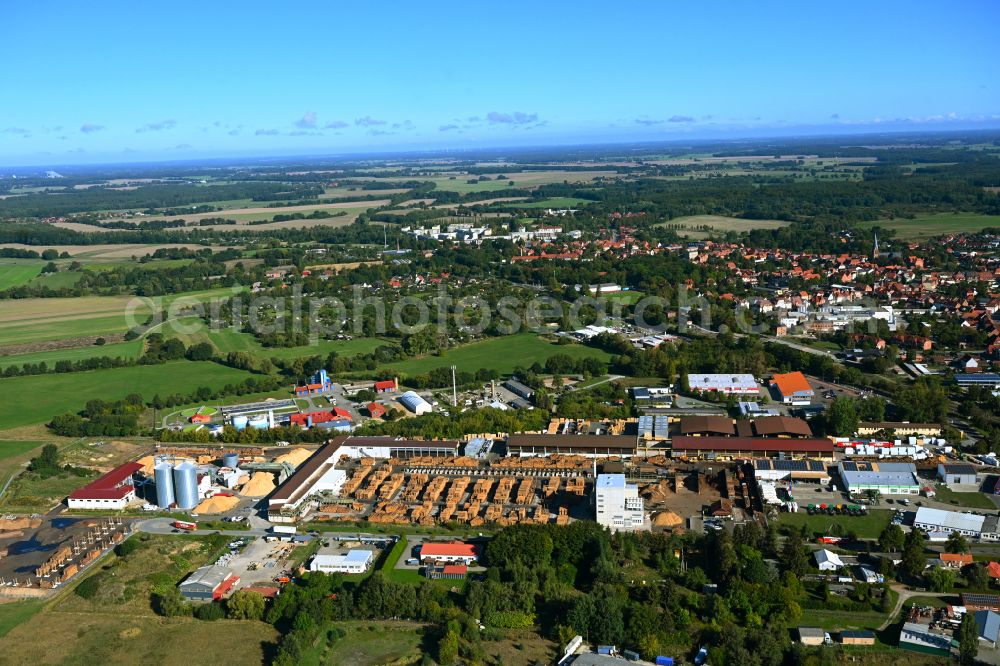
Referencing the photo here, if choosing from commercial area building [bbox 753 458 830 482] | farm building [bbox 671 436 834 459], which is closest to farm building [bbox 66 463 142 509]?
farm building [bbox 671 436 834 459]

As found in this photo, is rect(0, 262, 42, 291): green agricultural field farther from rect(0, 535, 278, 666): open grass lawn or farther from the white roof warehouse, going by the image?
the white roof warehouse

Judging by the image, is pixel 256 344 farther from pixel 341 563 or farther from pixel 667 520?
pixel 667 520

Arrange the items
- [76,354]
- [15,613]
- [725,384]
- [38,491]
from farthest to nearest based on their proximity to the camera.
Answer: [76,354] < [725,384] < [38,491] < [15,613]

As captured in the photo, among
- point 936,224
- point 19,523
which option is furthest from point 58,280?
point 936,224

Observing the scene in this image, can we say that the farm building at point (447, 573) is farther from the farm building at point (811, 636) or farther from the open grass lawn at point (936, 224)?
the open grass lawn at point (936, 224)

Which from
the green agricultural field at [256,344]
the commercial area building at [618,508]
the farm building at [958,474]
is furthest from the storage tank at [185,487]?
the farm building at [958,474]

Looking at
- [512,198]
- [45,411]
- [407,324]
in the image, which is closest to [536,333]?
[407,324]
